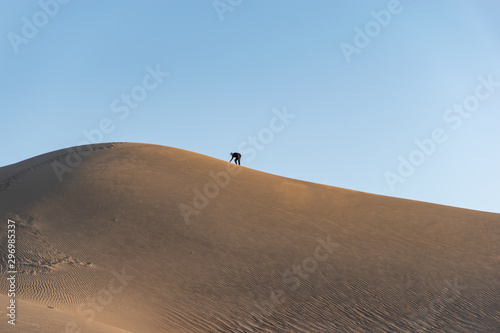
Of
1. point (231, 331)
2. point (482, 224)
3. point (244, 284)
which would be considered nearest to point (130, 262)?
point (244, 284)

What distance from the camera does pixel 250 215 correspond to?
16.7 m

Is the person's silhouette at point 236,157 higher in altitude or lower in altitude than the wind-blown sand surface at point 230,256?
higher

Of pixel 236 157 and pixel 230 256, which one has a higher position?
pixel 236 157

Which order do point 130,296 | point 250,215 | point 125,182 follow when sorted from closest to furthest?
point 130,296
point 250,215
point 125,182

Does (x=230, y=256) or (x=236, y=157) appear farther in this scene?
(x=236, y=157)

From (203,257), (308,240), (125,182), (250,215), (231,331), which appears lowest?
(231,331)

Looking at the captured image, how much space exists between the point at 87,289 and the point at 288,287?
17.4ft

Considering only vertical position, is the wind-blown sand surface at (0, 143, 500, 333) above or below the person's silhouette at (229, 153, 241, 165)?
below

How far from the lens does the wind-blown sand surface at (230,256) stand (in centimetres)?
1013

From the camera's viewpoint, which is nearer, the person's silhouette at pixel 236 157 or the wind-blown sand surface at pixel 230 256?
the wind-blown sand surface at pixel 230 256

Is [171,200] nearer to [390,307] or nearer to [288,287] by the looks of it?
[288,287]

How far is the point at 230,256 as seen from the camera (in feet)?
43.9

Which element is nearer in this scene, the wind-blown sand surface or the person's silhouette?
the wind-blown sand surface

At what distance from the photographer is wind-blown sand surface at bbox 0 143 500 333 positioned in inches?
399
